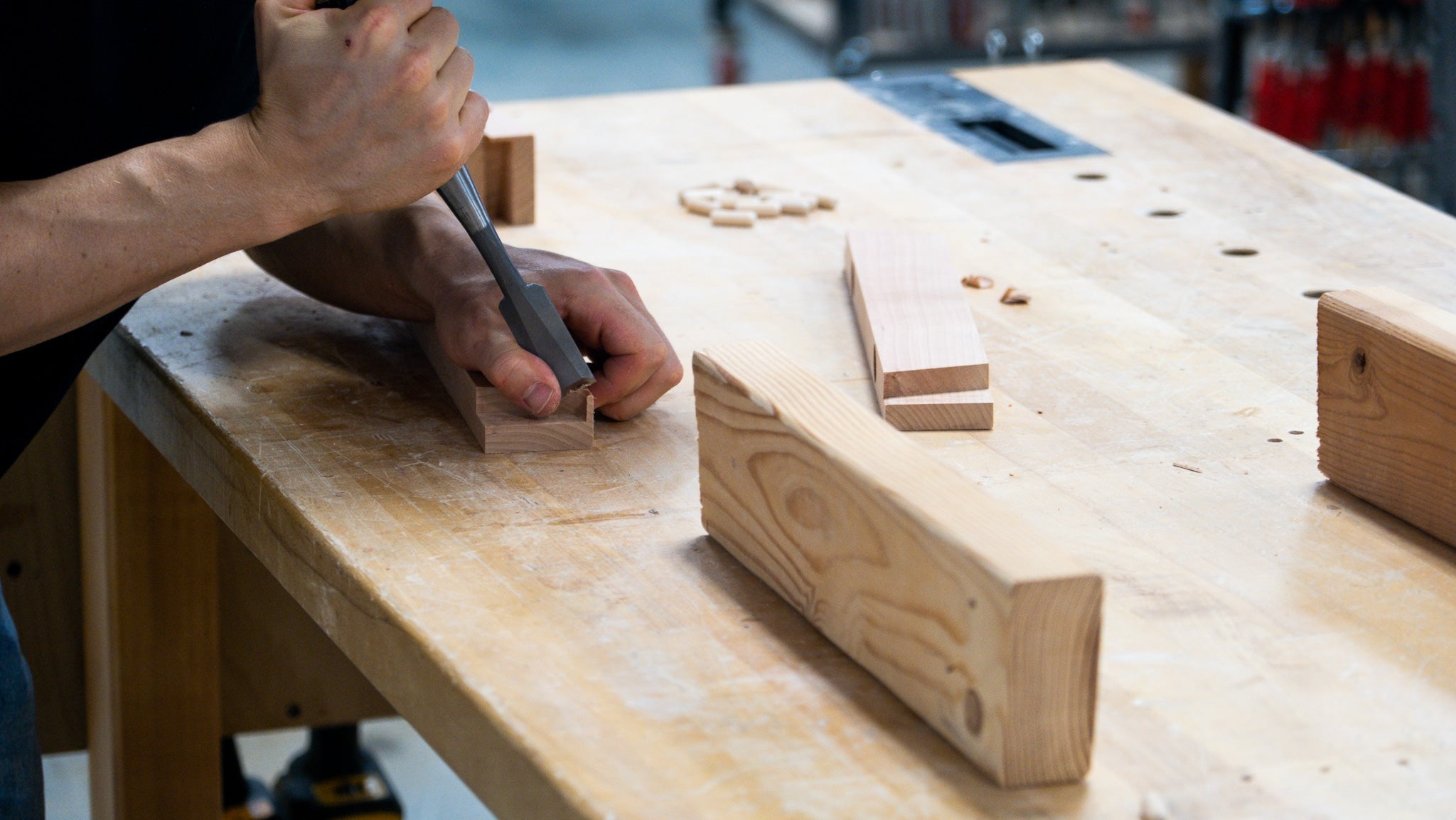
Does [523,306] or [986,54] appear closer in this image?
[523,306]

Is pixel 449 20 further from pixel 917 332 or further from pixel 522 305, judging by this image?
pixel 917 332

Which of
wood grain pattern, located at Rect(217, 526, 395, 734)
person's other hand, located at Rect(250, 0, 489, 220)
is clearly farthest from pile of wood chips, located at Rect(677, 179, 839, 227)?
wood grain pattern, located at Rect(217, 526, 395, 734)

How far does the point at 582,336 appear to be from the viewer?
3.29ft

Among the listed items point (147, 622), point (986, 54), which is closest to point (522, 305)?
point (147, 622)

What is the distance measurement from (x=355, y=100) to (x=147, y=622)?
72cm

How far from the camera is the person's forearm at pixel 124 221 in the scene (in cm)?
84

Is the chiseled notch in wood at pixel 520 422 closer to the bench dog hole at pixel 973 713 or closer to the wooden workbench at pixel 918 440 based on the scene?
the wooden workbench at pixel 918 440

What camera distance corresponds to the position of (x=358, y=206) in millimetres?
902

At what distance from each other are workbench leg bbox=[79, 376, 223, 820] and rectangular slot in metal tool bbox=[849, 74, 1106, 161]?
2.98ft

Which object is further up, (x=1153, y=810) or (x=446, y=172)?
(x=446, y=172)

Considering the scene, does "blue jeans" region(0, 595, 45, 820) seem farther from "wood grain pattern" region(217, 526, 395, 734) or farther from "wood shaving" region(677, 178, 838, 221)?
"wood shaving" region(677, 178, 838, 221)

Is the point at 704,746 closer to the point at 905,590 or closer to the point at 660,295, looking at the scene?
the point at 905,590

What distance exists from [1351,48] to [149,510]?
3.03 meters

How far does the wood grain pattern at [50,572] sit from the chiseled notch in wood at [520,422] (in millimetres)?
752
